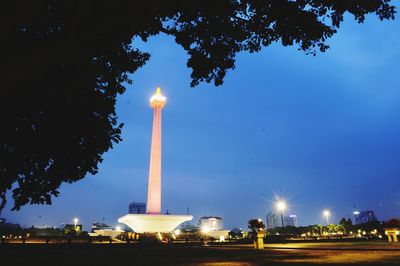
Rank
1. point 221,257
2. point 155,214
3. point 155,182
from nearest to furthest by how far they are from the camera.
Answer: point 221,257, point 155,214, point 155,182

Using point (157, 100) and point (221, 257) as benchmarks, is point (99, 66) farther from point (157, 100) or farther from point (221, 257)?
point (157, 100)

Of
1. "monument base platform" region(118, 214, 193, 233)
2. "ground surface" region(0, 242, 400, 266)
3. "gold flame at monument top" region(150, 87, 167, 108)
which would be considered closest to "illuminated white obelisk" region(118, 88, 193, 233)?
"monument base platform" region(118, 214, 193, 233)

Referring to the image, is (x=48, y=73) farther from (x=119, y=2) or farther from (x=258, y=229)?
(x=258, y=229)

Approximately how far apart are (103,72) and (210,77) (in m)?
3.87

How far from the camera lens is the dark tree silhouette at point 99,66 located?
28.8 ft

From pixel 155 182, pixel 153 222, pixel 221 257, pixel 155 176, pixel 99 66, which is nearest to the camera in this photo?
pixel 99 66

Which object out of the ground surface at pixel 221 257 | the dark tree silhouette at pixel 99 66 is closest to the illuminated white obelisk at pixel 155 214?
the ground surface at pixel 221 257

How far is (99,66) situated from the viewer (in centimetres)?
1148

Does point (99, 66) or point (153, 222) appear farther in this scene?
point (153, 222)

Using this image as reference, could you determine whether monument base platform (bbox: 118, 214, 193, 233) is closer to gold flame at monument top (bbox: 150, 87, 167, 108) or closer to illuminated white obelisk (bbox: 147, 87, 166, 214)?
illuminated white obelisk (bbox: 147, 87, 166, 214)

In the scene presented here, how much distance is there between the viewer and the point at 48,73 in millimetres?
9305

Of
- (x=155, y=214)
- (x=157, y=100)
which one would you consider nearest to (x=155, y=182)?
(x=155, y=214)

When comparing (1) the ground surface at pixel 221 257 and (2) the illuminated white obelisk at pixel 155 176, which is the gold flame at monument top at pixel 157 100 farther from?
(1) the ground surface at pixel 221 257

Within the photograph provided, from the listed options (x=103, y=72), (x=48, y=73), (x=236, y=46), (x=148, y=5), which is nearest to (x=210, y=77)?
(x=236, y=46)
